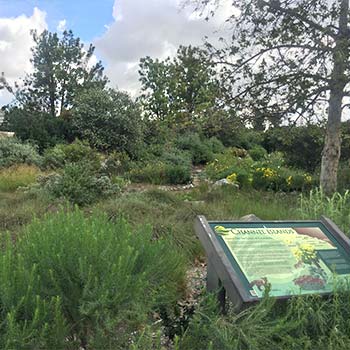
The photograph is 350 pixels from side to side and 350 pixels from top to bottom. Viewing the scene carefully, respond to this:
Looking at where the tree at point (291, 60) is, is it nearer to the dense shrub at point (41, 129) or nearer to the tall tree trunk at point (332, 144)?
the tall tree trunk at point (332, 144)

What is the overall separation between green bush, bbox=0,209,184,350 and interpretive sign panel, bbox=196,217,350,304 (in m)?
0.42

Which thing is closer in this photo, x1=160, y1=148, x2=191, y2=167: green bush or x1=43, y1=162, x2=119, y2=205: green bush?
x1=43, y1=162, x2=119, y2=205: green bush

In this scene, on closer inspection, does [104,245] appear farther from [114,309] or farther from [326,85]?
[326,85]

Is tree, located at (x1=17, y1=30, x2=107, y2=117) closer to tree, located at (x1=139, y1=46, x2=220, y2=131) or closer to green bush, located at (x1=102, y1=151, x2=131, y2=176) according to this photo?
green bush, located at (x1=102, y1=151, x2=131, y2=176)

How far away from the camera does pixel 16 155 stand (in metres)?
12.2

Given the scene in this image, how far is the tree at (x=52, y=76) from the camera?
71.6ft

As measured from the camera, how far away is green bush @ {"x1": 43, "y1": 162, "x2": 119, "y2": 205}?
6.94m

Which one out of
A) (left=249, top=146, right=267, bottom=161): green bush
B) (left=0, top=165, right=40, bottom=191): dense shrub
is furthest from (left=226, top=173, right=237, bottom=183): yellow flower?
(left=249, top=146, right=267, bottom=161): green bush

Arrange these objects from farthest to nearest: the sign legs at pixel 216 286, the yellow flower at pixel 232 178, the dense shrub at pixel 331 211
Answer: the yellow flower at pixel 232 178 < the dense shrub at pixel 331 211 < the sign legs at pixel 216 286

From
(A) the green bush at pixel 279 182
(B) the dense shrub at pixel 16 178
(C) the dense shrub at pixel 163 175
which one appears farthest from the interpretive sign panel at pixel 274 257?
(C) the dense shrub at pixel 163 175

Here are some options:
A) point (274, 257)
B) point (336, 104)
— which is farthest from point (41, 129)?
point (274, 257)

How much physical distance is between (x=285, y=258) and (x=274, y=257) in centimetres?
7

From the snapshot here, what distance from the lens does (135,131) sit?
595 inches

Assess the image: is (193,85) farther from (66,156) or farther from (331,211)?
(66,156)
